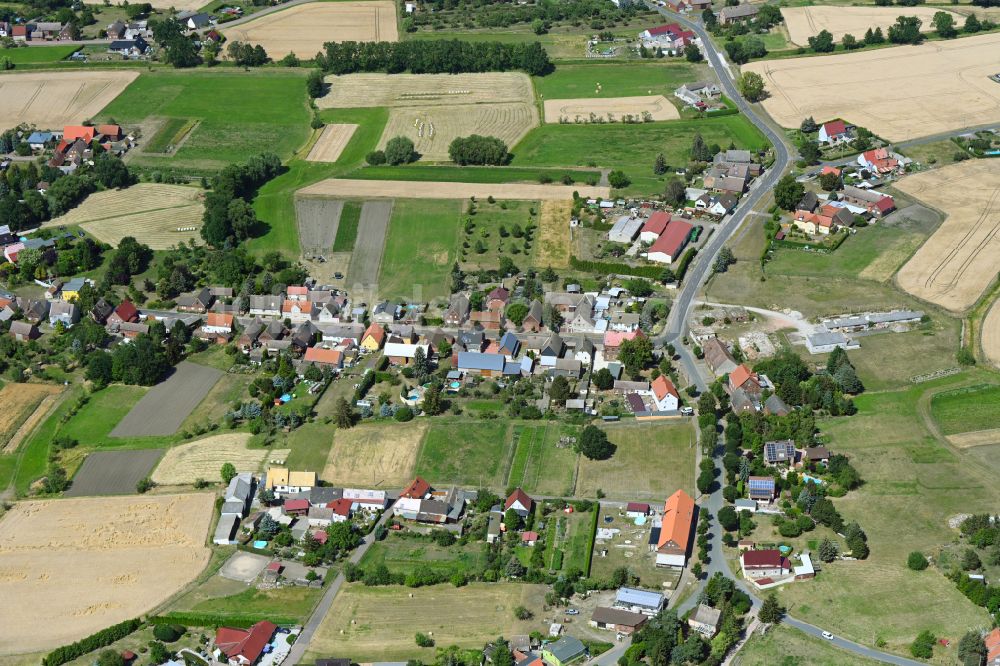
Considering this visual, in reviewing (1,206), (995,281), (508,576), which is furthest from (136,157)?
(995,281)

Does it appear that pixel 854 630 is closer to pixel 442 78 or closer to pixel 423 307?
pixel 423 307

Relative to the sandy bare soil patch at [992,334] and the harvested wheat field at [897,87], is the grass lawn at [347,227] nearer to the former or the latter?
the harvested wheat field at [897,87]

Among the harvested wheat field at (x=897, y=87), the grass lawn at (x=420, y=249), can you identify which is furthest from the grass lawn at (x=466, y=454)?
the harvested wheat field at (x=897, y=87)

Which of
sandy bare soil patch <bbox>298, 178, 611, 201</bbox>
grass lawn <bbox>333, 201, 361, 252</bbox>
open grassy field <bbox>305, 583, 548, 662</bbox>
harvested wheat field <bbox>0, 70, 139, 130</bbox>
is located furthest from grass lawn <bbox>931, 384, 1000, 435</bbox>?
harvested wheat field <bbox>0, 70, 139, 130</bbox>

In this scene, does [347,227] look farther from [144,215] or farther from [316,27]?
[316,27]

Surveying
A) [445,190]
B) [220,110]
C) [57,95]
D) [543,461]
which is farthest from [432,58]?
[543,461]

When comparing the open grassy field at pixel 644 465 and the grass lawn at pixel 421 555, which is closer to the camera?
the grass lawn at pixel 421 555
